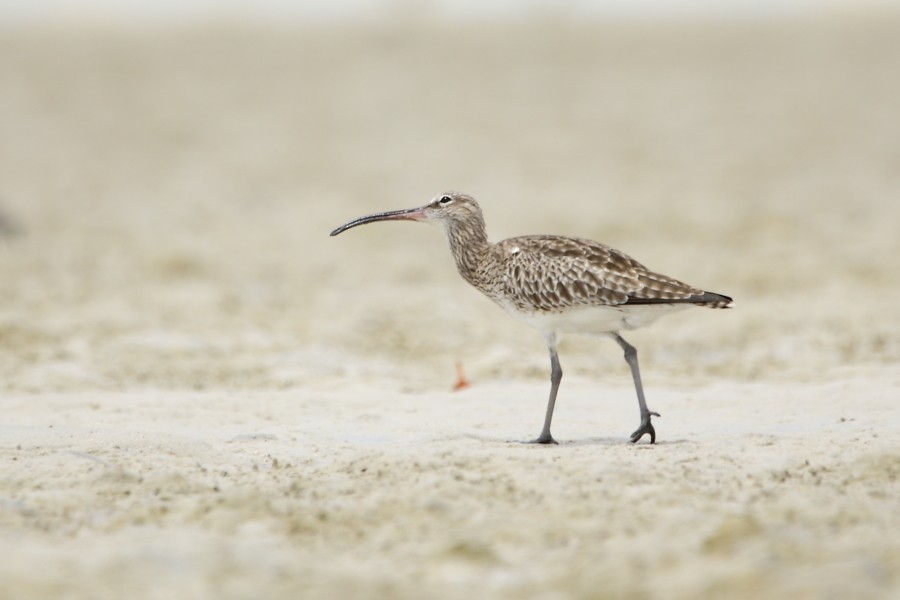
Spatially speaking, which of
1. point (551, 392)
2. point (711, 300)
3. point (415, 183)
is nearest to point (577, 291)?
point (551, 392)

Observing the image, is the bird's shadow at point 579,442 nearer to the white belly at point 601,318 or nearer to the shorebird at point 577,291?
the shorebird at point 577,291

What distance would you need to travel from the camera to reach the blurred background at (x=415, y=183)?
10.1 m

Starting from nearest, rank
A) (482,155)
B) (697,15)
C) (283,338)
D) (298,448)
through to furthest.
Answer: (298,448) → (283,338) → (482,155) → (697,15)

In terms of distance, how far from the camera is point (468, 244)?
7535mm

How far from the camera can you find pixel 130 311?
11.5 metres

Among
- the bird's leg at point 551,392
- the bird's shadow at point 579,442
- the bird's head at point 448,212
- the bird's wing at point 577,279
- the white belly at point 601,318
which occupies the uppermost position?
the bird's head at point 448,212

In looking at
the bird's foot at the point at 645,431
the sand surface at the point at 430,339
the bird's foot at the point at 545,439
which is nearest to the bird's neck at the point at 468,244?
the sand surface at the point at 430,339

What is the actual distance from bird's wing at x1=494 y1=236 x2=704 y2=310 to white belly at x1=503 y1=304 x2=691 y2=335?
0.14ft

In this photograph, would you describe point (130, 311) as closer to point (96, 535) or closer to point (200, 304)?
point (200, 304)

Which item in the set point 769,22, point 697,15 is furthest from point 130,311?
point 697,15

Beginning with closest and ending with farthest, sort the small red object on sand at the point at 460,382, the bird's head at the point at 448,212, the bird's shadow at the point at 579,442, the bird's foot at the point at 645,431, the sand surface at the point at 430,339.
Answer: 1. the sand surface at the point at 430,339
2. the bird's shadow at the point at 579,442
3. the bird's foot at the point at 645,431
4. the bird's head at the point at 448,212
5. the small red object on sand at the point at 460,382

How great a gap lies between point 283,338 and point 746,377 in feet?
12.6

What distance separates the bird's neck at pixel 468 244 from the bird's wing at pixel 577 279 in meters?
0.32

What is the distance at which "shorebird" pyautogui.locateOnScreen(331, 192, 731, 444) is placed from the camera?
649cm
